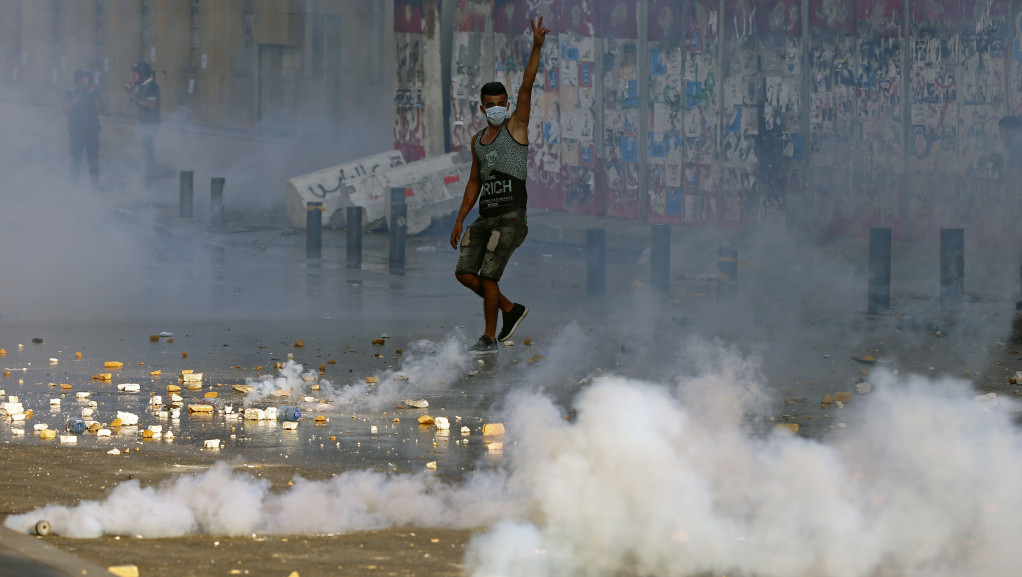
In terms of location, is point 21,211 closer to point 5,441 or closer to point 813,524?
point 5,441

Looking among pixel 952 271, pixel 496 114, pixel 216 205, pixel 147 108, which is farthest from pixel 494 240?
pixel 147 108

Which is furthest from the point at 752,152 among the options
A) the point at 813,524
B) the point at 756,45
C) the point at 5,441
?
the point at 813,524

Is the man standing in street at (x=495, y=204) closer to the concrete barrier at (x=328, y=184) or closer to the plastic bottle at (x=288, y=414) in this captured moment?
the plastic bottle at (x=288, y=414)

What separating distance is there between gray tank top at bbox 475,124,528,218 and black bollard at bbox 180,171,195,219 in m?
12.5

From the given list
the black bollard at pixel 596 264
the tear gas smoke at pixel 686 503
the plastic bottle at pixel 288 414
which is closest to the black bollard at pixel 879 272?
Result: the black bollard at pixel 596 264

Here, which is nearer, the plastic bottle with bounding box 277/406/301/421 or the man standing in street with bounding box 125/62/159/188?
the plastic bottle with bounding box 277/406/301/421

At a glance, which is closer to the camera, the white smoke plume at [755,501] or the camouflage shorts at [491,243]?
the white smoke plume at [755,501]

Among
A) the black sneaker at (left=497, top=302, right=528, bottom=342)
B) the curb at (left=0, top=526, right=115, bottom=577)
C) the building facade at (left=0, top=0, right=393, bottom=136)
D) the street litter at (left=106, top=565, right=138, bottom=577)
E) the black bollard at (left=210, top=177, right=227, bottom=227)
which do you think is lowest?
the street litter at (left=106, top=565, right=138, bottom=577)

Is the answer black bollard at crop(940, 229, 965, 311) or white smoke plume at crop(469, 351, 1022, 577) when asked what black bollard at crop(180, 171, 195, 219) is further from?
white smoke plume at crop(469, 351, 1022, 577)

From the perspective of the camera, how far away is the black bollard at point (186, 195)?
20703 millimetres

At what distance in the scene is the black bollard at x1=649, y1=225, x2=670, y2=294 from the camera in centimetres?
1253

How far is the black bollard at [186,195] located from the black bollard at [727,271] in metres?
10.1

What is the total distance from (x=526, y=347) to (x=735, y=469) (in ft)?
15.4

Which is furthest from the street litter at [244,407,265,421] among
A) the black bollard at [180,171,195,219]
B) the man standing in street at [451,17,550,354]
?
the black bollard at [180,171,195,219]
